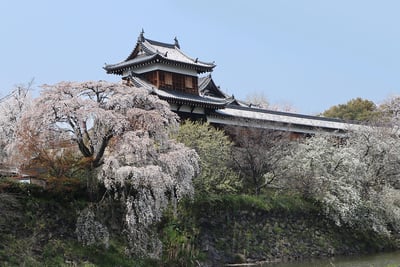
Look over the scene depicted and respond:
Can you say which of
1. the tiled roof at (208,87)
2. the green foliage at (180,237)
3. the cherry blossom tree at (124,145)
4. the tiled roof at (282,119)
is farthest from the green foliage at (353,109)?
the cherry blossom tree at (124,145)

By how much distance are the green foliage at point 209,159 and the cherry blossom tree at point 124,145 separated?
408 centimetres

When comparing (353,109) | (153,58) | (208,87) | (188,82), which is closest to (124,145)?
(153,58)

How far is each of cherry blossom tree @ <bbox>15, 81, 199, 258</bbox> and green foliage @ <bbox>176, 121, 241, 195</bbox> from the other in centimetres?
408

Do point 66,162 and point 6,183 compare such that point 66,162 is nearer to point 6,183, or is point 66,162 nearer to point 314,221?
point 6,183

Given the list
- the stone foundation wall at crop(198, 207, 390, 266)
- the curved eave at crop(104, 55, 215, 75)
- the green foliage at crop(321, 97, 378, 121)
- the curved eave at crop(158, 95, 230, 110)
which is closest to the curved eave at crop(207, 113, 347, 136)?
the curved eave at crop(158, 95, 230, 110)

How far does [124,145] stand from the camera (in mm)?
20203

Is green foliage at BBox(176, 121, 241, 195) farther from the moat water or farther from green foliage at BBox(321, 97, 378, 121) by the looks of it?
green foliage at BBox(321, 97, 378, 121)

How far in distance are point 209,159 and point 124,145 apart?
7738 millimetres

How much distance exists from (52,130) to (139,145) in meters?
3.41

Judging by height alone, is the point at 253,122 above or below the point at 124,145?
above

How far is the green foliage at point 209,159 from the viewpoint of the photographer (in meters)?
26.2

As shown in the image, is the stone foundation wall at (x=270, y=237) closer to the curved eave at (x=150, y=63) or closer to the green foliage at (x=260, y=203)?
the green foliage at (x=260, y=203)

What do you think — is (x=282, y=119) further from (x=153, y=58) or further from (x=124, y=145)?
(x=124, y=145)

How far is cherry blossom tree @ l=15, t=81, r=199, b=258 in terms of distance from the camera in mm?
20094
